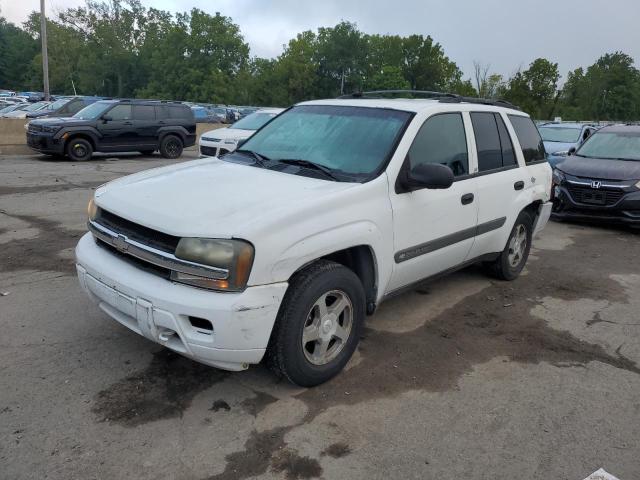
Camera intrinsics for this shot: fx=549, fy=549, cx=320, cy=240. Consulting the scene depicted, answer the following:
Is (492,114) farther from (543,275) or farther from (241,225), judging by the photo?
(241,225)

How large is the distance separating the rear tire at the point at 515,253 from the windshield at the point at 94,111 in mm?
12706

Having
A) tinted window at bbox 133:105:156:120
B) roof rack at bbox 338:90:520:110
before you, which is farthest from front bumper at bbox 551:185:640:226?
tinted window at bbox 133:105:156:120

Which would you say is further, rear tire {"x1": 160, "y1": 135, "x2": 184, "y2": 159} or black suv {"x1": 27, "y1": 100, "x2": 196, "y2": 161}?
rear tire {"x1": 160, "y1": 135, "x2": 184, "y2": 159}

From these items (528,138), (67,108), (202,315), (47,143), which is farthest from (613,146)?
(67,108)

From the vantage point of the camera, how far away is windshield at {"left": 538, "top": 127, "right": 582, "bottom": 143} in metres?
A: 14.2

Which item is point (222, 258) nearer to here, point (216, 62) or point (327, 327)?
point (327, 327)

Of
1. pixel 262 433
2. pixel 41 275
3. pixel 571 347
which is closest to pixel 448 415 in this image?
pixel 262 433

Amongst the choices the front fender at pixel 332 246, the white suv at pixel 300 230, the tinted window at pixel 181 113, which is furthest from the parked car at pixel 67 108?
the front fender at pixel 332 246

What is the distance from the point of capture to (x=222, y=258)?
9.50 feet

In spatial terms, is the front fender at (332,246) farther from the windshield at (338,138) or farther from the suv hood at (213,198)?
the windshield at (338,138)

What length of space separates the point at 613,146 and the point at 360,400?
27.7 feet

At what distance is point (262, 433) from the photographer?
2998 millimetres

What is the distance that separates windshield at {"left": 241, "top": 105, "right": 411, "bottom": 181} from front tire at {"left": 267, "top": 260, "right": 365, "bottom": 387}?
763 mm

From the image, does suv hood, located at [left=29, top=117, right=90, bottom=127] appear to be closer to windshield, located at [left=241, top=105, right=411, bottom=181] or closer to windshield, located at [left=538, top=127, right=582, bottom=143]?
windshield, located at [left=241, top=105, right=411, bottom=181]
